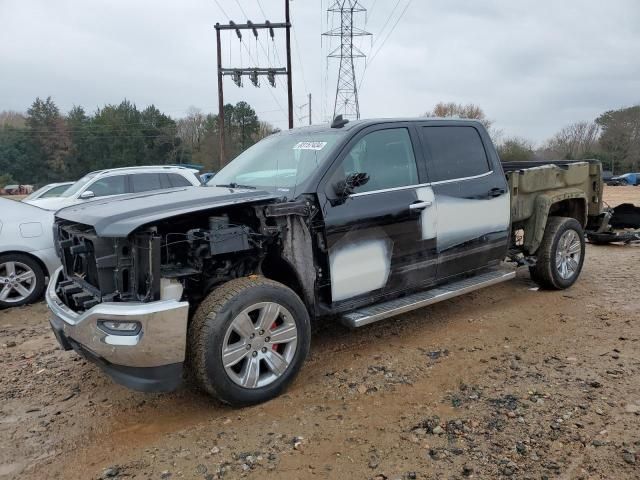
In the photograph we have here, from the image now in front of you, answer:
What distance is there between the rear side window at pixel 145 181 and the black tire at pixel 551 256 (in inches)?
279

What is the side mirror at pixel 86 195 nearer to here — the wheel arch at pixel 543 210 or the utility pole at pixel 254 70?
the wheel arch at pixel 543 210

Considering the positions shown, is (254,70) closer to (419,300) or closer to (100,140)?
(419,300)

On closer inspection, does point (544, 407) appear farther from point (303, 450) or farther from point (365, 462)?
point (303, 450)

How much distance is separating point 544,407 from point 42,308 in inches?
214

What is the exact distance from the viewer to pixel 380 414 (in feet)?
10.5

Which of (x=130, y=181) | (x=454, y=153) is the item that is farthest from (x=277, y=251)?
(x=130, y=181)

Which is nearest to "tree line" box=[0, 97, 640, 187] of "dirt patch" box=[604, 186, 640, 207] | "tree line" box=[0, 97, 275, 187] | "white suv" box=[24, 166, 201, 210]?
"tree line" box=[0, 97, 275, 187]

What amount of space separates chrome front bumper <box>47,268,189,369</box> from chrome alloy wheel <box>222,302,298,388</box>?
323 millimetres

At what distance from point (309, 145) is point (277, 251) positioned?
3.40 feet

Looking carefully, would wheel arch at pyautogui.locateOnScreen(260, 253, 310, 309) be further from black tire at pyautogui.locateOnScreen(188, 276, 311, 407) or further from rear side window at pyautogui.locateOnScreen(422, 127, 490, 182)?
rear side window at pyautogui.locateOnScreen(422, 127, 490, 182)

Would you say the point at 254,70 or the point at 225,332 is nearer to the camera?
the point at 225,332

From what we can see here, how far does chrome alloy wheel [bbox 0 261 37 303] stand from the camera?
591 centimetres

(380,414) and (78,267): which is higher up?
(78,267)

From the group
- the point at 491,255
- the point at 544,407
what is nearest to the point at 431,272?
the point at 491,255
